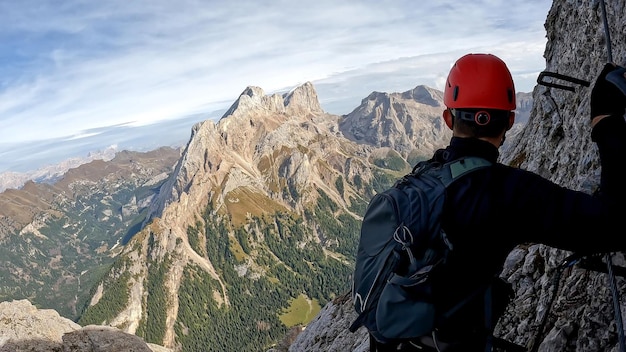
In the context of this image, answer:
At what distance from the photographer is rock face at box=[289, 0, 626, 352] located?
893 centimetres

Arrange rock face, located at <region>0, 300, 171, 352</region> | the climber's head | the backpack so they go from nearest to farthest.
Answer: the backpack → the climber's head → rock face, located at <region>0, 300, 171, 352</region>

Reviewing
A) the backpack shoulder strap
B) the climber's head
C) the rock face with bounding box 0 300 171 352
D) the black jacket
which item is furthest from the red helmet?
the rock face with bounding box 0 300 171 352

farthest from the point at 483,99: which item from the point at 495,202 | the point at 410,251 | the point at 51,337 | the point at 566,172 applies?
the point at 51,337

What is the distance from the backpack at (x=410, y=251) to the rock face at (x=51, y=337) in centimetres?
3504

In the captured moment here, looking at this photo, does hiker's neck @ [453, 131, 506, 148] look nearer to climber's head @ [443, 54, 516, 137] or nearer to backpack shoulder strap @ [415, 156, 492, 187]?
climber's head @ [443, 54, 516, 137]

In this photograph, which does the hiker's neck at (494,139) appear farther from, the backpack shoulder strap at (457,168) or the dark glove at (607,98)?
the dark glove at (607,98)

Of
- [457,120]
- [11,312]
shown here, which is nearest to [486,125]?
[457,120]

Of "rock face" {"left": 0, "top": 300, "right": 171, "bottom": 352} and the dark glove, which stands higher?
the dark glove

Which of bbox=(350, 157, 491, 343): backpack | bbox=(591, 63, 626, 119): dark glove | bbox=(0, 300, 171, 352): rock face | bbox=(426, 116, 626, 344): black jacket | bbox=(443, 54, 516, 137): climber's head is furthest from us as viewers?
bbox=(0, 300, 171, 352): rock face

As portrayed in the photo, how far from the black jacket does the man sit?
0.01 metres

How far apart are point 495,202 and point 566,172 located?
13.5 metres

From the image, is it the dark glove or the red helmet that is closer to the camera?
the dark glove

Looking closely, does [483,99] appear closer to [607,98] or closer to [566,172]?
[607,98]

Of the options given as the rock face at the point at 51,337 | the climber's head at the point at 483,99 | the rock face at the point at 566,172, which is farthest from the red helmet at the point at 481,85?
the rock face at the point at 51,337
